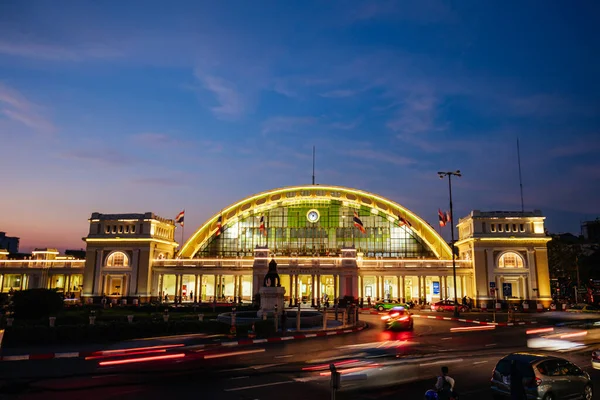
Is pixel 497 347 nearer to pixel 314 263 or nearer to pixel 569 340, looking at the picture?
pixel 569 340

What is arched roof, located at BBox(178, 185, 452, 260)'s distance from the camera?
93.8 m

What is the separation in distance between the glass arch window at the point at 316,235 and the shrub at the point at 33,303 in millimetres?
57100

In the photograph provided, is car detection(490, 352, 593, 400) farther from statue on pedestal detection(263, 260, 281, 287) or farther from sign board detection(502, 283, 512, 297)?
sign board detection(502, 283, 512, 297)

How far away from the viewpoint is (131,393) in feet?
51.9

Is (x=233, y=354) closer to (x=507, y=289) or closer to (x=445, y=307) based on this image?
(x=445, y=307)

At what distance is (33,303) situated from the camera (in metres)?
35.0

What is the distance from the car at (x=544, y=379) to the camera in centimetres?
1430

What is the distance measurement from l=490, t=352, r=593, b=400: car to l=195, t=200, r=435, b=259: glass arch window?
7498 centimetres

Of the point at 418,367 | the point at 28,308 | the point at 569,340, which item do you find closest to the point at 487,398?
the point at 418,367

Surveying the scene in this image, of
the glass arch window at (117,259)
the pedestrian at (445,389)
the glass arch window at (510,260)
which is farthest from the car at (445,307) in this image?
the pedestrian at (445,389)

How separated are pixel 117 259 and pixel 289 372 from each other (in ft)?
230

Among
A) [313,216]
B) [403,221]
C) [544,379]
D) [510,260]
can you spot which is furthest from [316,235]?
[544,379]

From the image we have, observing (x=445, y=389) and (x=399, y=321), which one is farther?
(x=399, y=321)

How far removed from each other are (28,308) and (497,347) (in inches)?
1293
